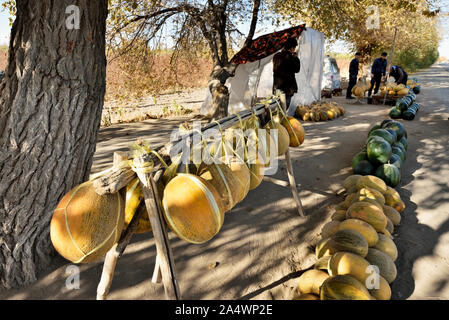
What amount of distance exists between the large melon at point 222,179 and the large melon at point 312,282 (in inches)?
44.7

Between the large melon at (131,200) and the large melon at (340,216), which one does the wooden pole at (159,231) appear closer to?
the large melon at (131,200)

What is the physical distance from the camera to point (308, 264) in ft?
9.07

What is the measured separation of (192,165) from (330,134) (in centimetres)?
659

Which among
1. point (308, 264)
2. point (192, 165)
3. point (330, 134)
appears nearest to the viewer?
point (192, 165)

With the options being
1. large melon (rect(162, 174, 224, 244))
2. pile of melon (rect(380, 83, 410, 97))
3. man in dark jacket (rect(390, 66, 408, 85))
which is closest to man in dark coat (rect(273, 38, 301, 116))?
large melon (rect(162, 174, 224, 244))

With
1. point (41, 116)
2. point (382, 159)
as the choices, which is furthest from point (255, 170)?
point (382, 159)

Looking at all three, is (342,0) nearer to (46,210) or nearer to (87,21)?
(87,21)

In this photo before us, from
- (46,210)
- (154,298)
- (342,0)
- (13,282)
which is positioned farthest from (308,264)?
(342,0)

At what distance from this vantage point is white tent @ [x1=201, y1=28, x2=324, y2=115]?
9617 millimetres

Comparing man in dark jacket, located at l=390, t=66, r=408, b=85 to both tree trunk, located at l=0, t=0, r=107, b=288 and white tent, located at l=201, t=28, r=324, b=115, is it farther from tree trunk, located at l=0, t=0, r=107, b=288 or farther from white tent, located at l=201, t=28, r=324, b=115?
tree trunk, located at l=0, t=0, r=107, b=288

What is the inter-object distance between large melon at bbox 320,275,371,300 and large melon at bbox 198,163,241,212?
1.02 m

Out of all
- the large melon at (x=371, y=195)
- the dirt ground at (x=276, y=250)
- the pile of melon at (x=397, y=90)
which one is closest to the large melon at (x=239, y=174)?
the dirt ground at (x=276, y=250)

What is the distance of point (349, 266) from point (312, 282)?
317 millimetres

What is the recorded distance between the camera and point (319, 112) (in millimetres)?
9188
